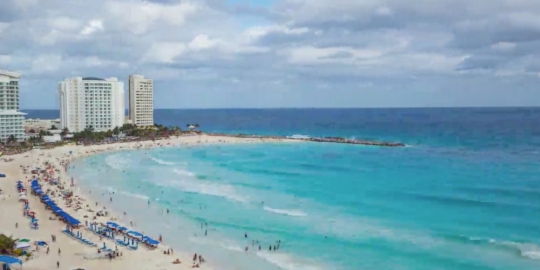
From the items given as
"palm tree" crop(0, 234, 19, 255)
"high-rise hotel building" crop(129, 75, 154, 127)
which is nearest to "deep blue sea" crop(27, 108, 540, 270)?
"palm tree" crop(0, 234, 19, 255)

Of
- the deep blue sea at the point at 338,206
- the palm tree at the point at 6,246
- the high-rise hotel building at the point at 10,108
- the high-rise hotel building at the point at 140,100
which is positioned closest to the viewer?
the palm tree at the point at 6,246

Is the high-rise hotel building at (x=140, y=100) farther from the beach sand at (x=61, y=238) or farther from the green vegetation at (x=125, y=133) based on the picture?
the beach sand at (x=61, y=238)

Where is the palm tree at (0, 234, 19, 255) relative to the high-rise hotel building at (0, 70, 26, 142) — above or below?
below

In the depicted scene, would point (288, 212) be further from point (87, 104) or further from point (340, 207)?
point (87, 104)

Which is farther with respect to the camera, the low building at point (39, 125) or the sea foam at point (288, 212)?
the low building at point (39, 125)

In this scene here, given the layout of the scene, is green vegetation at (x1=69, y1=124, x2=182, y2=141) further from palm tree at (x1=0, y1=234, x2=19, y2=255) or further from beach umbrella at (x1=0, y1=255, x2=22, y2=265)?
beach umbrella at (x1=0, y1=255, x2=22, y2=265)

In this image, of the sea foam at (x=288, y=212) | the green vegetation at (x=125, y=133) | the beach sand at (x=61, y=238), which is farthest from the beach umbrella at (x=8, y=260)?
the green vegetation at (x=125, y=133)

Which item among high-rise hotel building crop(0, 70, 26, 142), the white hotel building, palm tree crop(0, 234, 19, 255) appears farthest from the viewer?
the white hotel building

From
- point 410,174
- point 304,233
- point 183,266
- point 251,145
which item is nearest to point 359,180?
point 410,174
